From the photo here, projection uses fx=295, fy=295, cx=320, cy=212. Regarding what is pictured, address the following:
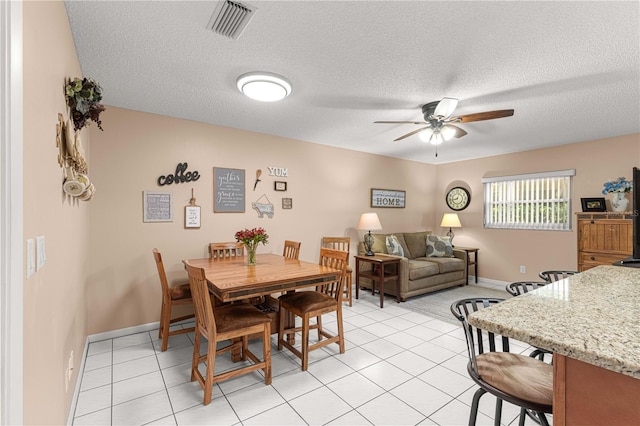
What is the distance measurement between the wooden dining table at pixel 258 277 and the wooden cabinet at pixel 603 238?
12.0ft

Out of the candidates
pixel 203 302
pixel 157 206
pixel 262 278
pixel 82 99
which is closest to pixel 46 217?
pixel 82 99

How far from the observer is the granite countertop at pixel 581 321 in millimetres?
731

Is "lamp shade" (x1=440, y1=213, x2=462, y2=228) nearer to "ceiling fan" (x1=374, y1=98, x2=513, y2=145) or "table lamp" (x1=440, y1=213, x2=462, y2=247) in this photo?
"table lamp" (x1=440, y1=213, x2=462, y2=247)

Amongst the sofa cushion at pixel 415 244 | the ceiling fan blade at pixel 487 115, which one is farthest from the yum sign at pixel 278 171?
the sofa cushion at pixel 415 244

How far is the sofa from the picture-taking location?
14.4 ft

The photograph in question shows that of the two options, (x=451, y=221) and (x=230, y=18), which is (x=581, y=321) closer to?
(x=230, y=18)

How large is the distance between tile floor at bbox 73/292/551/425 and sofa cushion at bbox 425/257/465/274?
6.09 feet

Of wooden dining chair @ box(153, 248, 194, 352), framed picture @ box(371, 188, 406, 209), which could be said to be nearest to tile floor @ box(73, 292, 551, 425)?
wooden dining chair @ box(153, 248, 194, 352)

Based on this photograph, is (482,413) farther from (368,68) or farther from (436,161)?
(436,161)

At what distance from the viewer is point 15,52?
Answer: 0.80m

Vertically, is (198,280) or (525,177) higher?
(525,177)

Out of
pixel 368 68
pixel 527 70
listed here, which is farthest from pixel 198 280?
pixel 527 70

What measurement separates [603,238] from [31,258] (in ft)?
17.9

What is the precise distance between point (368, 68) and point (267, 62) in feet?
2.56
